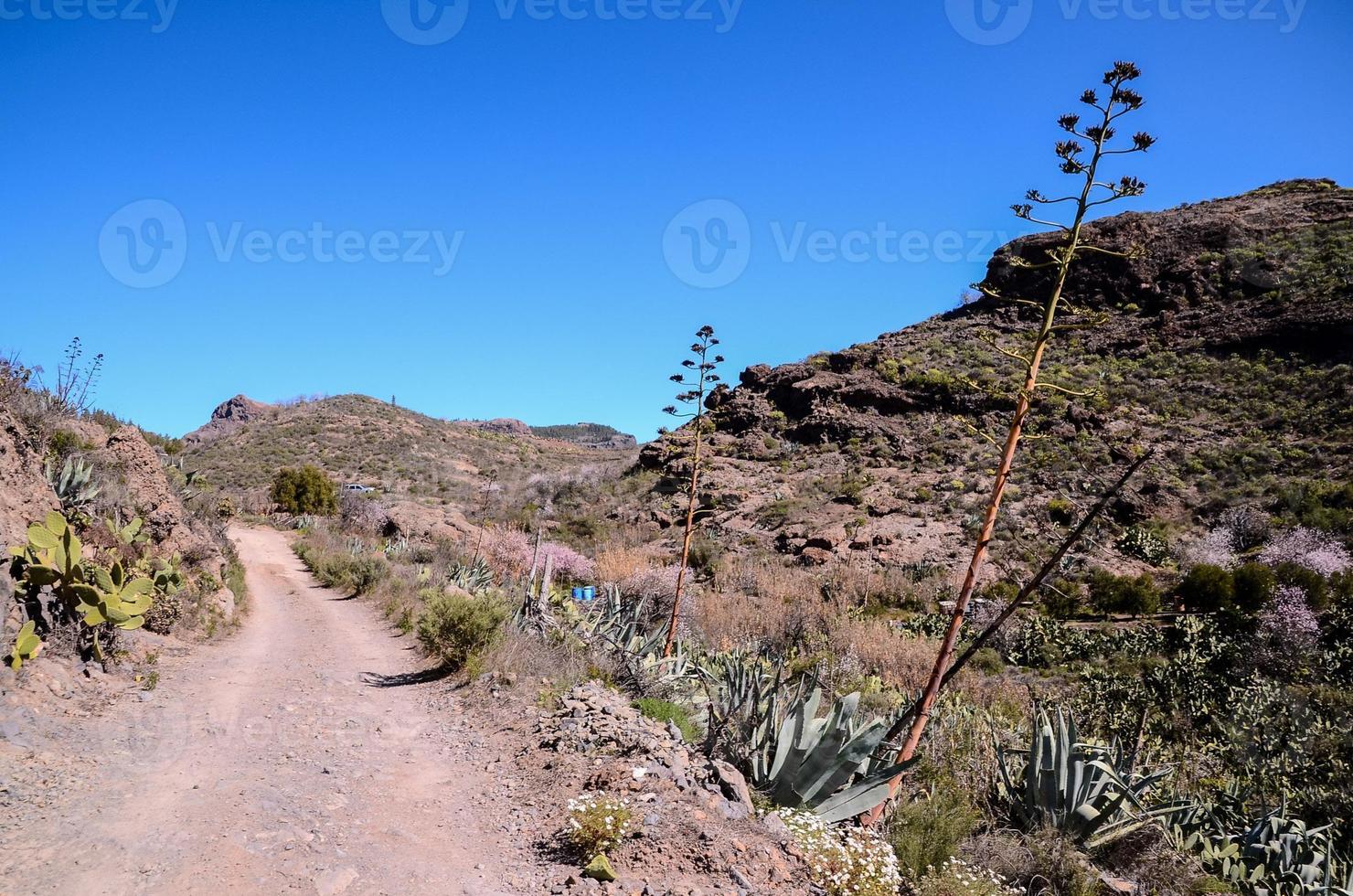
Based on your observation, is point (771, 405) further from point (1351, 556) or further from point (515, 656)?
point (515, 656)

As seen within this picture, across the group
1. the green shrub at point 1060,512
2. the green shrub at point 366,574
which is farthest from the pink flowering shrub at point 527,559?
the green shrub at point 1060,512

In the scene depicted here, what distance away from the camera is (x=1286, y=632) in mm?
11031

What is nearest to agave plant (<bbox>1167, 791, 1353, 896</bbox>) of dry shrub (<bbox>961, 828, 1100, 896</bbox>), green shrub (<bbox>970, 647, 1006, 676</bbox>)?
dry shrub (<bbox>961, 828, 1100, 896</bbox>)

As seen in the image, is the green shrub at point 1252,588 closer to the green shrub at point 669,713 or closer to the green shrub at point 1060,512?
the green shrub at point 1060,512

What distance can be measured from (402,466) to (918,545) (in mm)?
28724

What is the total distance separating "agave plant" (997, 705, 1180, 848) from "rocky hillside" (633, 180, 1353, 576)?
11.2m

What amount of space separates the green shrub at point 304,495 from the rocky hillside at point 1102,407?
11.4 m

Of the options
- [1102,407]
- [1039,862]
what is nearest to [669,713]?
[1039,862]

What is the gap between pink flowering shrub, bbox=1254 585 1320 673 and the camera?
33.7 feet

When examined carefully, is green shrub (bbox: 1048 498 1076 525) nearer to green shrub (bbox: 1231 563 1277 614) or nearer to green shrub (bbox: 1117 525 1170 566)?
green shrub (bbox: 1117 525 1170 566)

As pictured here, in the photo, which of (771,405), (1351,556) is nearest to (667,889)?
(1351,556)

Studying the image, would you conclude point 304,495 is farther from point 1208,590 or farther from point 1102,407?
point 1102,407

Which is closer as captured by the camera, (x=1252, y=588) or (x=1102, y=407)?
(x=1252, y=588)

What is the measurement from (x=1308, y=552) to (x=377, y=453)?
40816 mm
